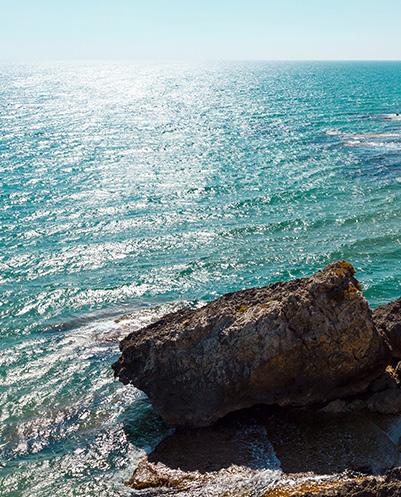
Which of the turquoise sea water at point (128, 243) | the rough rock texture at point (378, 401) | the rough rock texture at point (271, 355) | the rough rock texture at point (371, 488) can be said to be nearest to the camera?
the rough rock texture at point (371, 488)

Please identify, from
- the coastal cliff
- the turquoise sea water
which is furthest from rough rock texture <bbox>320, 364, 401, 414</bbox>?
the turquoise sea water

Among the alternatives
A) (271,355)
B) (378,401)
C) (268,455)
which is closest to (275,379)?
(271,355)

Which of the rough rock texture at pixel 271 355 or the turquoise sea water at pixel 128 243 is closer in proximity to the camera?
the rough rock texture at pixel 271 355

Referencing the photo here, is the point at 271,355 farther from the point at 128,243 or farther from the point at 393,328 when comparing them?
the point at 128,243

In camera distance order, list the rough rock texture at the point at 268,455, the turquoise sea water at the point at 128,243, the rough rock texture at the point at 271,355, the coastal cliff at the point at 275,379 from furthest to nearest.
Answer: the turquoise sea water at the point at 128,243, the rough rock texture at the point at 271,355, the coastal cliff at the point at 275,379, the rough rock texture at the point at 268,455

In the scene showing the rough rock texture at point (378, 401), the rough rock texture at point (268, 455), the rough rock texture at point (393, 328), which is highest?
the rough rock texture at point (393, 328)

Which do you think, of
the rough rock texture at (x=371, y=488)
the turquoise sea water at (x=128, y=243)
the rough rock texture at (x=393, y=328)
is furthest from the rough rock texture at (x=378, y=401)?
the turquoise sea water at (x=128, y=243)

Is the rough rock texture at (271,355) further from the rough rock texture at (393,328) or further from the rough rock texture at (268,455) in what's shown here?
the rough rock texture at (393,328)

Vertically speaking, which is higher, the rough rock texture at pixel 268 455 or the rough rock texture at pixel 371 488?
the rough rock texture at pixel 371 488
